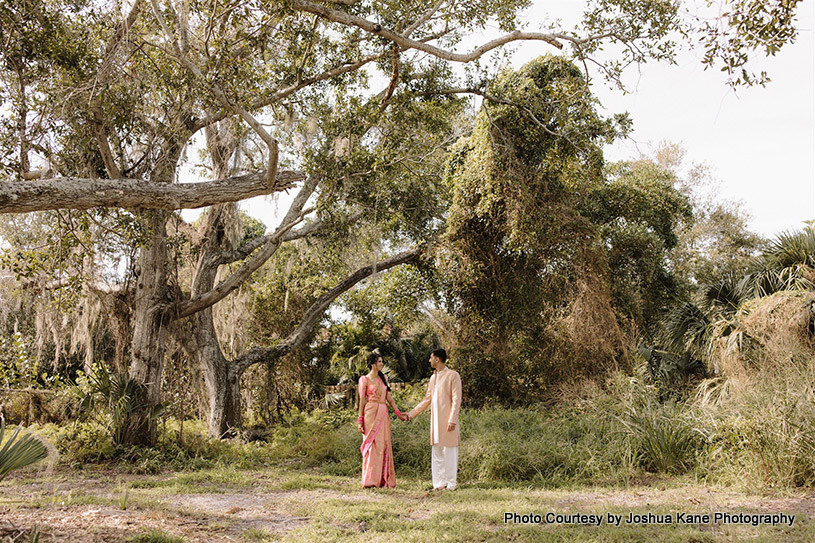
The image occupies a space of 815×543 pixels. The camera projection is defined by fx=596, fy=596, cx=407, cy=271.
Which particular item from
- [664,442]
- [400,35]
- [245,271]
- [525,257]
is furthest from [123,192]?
[525,257]

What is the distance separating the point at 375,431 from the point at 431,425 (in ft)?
2.25

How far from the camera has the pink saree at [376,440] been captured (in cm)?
717

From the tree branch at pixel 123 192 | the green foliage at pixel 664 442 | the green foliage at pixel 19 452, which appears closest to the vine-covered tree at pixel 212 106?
the tree branch at pixel 123 192

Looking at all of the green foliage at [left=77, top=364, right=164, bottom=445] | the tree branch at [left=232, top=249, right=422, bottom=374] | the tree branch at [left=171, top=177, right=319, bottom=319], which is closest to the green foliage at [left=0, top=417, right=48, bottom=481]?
the green foliage at [left=77, top=364, right=164, bottom=445]

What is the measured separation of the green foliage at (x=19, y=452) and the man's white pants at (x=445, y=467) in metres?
4.11

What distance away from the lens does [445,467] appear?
6879mm

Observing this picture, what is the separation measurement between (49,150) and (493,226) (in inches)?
316

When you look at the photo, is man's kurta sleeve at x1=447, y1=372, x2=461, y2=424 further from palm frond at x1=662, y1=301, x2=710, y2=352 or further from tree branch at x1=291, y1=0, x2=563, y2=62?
palm frond at x1=662, y1=301, x2=710, y2=352

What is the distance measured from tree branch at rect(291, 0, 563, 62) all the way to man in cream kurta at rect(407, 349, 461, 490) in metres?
3.57

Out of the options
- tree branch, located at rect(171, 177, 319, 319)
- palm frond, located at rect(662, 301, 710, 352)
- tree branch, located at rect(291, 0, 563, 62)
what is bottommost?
palm frond, located at rect(662, 301, 710, 352)

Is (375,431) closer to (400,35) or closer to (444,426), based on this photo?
(444,426)

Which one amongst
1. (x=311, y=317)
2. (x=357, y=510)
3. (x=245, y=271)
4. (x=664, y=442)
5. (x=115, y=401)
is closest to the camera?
(x=357, y=510)

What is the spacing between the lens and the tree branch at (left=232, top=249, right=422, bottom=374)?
40.0 feet

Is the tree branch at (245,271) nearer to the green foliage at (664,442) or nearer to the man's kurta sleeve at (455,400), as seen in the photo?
the man's kurta sleeve at (455,400)
